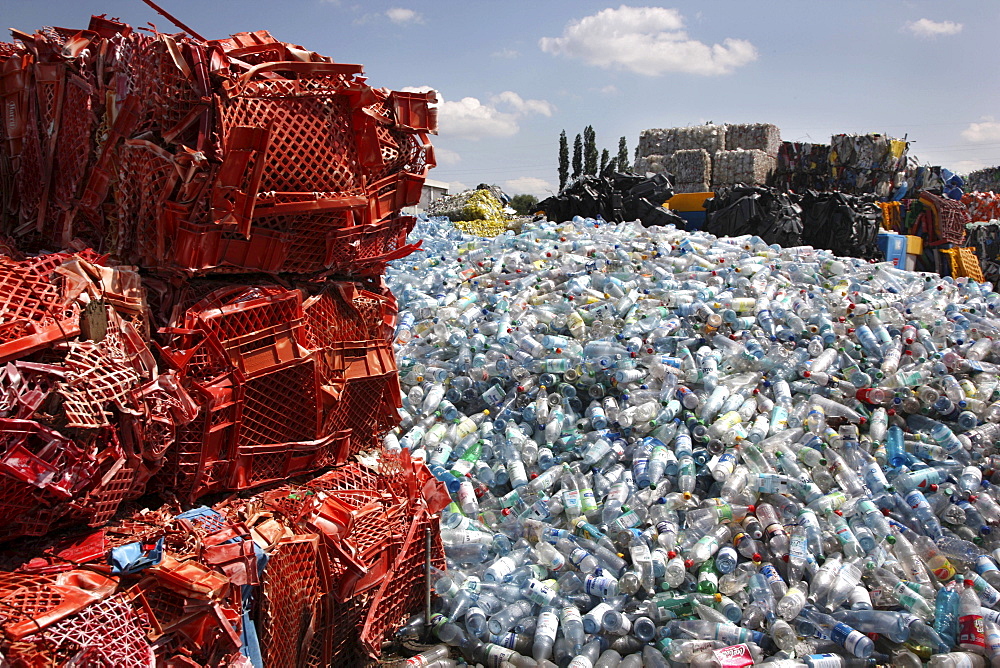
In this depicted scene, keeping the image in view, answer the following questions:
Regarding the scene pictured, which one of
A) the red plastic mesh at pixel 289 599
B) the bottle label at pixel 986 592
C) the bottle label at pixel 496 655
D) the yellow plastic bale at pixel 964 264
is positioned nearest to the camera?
the red plastic mesh at pixel 289 599

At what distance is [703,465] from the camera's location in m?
4.73

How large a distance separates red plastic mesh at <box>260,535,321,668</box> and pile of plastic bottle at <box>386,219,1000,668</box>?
84cm

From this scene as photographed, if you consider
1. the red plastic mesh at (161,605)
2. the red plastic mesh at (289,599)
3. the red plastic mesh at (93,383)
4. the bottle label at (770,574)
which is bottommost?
the bottle label at (770,574)

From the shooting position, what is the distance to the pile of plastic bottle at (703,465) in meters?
3.64

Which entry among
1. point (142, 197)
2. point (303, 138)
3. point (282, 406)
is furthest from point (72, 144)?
point (282, 406)

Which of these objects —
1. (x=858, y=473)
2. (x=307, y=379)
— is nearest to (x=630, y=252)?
(x=858, y=473)

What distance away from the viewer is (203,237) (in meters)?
2.43

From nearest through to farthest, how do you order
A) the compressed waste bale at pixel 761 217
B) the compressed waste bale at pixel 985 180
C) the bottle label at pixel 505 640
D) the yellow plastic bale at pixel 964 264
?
the bottle label at pixel 505 640 → the compressed waste bale at pixel 761 217 → the yellow plastic bale at pixel 964 264 → the compressed waste bale at pixel 985 180

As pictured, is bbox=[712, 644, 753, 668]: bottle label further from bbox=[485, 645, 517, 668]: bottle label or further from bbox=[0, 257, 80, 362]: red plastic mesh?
bbox=[0, 257, 80, 362]: red plastic mesh

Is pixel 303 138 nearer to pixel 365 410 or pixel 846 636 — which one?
pixel 365 410

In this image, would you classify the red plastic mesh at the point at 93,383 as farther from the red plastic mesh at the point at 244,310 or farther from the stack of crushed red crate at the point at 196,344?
the red plastic mesh at the point at 244,310

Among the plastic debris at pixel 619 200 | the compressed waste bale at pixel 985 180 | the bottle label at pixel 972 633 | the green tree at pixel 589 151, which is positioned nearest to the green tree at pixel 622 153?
the green tree at pixel 589 151

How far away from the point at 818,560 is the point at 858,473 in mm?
1015

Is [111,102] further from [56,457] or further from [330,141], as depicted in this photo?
[56,457]
